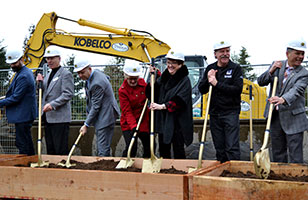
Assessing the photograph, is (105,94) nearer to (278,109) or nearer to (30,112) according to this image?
(30,112)

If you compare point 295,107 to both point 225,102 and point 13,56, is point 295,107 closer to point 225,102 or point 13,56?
point 225,102

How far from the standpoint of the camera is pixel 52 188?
3434mm

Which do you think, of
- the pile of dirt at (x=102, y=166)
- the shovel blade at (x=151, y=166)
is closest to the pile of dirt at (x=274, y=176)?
the pile of dirt at (x=102, y=166)

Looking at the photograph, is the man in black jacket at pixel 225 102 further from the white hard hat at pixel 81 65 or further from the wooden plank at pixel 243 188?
the white hard hat at pixel 81 65

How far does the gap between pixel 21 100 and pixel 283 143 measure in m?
3.61

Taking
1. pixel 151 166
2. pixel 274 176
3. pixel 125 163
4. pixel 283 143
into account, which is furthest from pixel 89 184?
pixel 283 143

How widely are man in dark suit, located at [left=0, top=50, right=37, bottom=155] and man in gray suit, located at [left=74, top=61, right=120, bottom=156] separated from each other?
81 cm

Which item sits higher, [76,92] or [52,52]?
[52,52]

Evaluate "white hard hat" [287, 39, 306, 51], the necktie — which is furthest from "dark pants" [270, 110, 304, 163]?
"white hard hat" [287, 39, 306, 51]

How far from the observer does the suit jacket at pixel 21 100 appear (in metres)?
5.28

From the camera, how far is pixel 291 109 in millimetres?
4074

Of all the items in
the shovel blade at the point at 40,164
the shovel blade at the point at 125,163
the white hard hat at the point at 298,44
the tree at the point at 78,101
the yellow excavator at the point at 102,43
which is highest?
the yellow excavator at the point at 102,43

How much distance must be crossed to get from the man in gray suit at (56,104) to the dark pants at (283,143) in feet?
9.27

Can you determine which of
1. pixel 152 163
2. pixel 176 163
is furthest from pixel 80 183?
pixel 176 163
